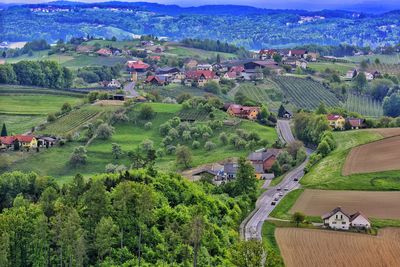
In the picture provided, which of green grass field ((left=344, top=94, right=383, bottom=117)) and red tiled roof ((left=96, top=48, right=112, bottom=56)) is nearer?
green grass field ((left=344, top=94, right=383, bottom=117))

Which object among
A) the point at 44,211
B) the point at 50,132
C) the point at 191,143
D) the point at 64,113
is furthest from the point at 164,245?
the point at 64,113

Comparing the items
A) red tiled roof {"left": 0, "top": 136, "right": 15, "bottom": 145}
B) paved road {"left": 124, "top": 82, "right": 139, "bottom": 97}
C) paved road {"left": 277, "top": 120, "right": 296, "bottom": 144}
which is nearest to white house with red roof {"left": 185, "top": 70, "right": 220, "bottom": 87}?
paved road {"left": 124, "top": 82, "right": 139, "bottom": 97}

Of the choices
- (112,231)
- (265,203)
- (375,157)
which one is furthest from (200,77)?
(112,231)

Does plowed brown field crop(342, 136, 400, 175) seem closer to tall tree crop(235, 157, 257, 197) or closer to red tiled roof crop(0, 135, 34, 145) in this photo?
tall tree crop(235, 157, 257, 197)

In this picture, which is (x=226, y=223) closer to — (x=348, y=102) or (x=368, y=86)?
(x=348, y=102)

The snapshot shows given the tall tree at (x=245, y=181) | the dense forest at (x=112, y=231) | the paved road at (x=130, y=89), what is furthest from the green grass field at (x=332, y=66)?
the dense forest at (x=112, y=231)
